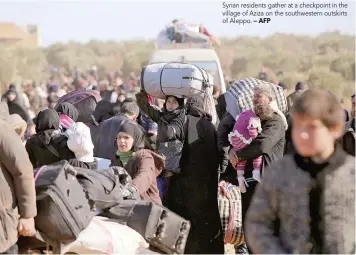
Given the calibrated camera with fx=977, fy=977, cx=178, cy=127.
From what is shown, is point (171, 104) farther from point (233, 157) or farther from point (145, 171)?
point (145, 171)

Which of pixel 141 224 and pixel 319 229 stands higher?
pixel 319 229

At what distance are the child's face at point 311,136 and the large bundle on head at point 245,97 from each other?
12.4 feet

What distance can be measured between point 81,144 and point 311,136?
10.7 ft

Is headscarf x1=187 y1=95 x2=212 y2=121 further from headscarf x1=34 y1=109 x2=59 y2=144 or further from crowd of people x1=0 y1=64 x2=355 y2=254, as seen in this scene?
headscarf x1=34 y1=109 x2=59 y2=144

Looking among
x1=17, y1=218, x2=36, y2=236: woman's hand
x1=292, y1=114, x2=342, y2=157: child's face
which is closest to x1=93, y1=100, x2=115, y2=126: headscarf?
x1=17, y1=218, x2=36, y2=236: woman's hand

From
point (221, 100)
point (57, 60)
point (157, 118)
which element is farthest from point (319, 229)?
point (57, 60)

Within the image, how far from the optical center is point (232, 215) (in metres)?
8.48

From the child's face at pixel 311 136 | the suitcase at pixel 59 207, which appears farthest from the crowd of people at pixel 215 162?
the suitcase at pixel 59 207

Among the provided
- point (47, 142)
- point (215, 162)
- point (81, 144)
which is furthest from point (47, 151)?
point (215, 162)

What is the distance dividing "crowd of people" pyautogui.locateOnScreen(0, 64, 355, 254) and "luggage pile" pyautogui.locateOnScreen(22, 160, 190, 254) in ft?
0.51

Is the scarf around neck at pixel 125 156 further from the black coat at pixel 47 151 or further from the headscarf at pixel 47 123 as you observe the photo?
the headscarf at pixel 47 123

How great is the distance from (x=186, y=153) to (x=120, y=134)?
0.66 meters

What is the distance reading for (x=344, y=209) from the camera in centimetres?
439

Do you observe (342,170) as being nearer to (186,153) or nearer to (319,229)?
(319,229)
